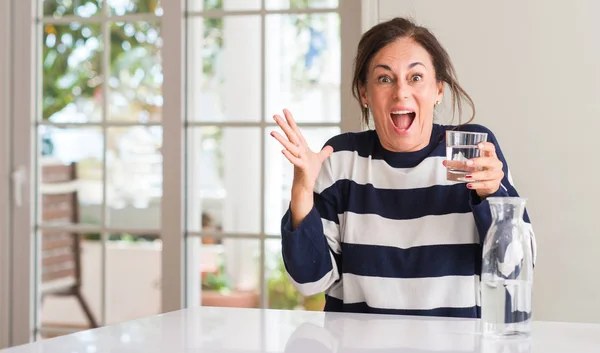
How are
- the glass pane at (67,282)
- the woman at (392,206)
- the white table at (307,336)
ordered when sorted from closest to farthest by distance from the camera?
the white table at (307,336), the woman at (392,206), the glass pane at (67,282)

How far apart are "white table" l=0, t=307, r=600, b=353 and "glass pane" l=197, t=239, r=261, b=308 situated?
12.4 ft

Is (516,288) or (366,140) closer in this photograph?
(516,288)

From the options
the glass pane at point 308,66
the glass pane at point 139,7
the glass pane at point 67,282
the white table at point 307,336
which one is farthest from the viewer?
the glass pane at point 139,7

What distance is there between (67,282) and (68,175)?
2.02ft

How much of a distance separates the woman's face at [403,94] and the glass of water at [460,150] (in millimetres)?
322

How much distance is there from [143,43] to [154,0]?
323mm

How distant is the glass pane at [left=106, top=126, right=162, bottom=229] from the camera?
5938 mm

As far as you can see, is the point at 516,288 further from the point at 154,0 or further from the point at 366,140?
the point at 154,0

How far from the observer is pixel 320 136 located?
548cm

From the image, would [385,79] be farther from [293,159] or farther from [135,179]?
[135,179]

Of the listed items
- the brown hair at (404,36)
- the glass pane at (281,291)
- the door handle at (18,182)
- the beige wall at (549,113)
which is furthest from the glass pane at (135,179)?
the brown hair at (404,36)

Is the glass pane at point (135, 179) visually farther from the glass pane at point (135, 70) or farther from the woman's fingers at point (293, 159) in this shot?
the woman's fingers at point (293, 159)

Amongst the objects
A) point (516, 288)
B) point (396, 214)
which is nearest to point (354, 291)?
point (396, 214)

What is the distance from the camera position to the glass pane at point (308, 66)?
5.37m
